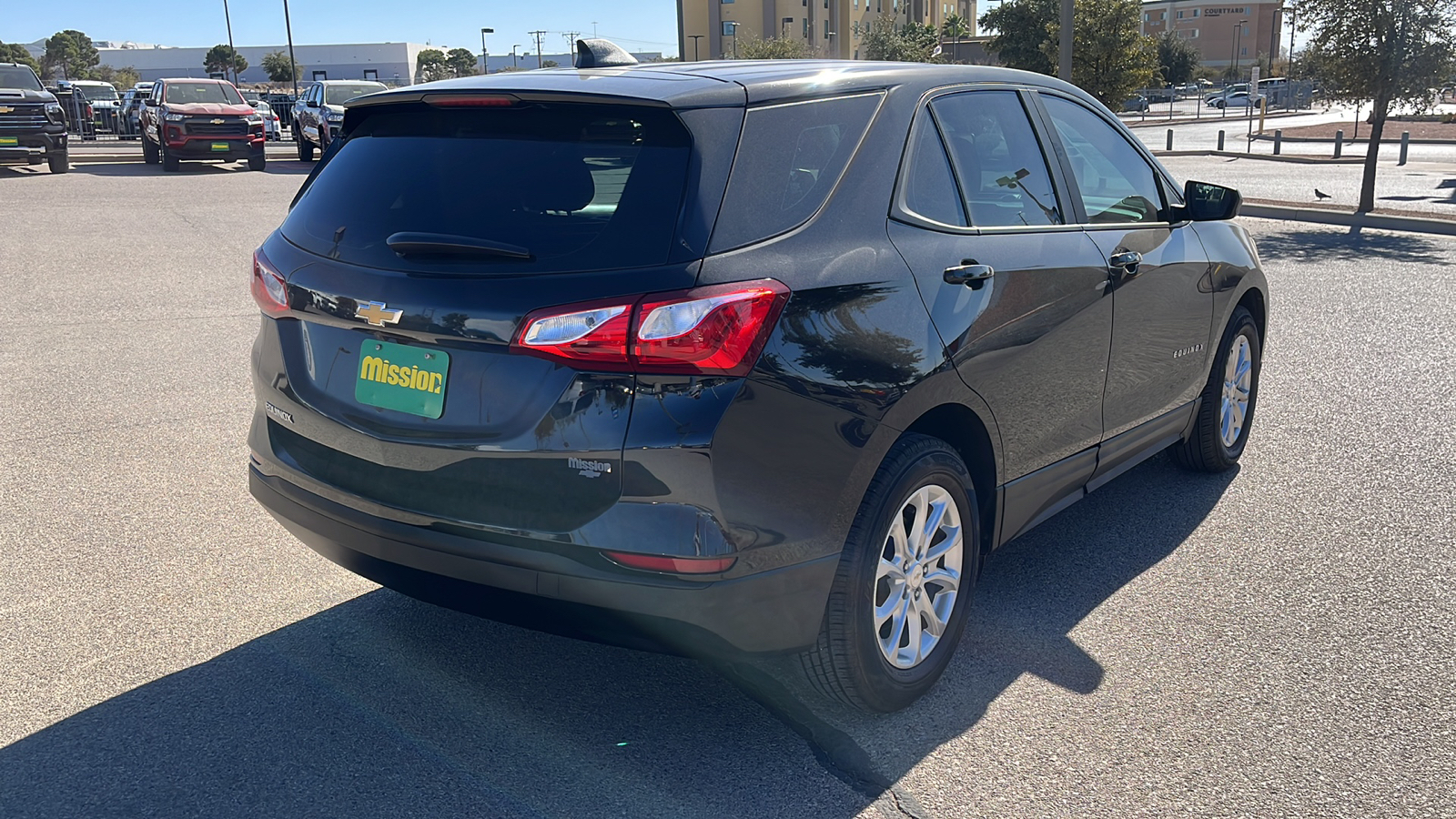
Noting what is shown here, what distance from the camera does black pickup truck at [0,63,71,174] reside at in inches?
860

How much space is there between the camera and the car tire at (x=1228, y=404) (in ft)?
17.0

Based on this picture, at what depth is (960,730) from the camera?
325cm

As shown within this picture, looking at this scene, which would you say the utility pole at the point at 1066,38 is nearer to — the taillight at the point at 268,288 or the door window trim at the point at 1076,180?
the door window trim at the point at 1076,180

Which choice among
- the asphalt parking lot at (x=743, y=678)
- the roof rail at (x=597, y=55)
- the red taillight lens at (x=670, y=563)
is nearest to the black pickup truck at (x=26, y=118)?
the asphalt parking lot at (x=743, y=678)

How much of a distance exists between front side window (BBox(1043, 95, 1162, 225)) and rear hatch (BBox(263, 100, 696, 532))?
1.94 m

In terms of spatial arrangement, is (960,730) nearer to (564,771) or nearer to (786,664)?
(786,664)

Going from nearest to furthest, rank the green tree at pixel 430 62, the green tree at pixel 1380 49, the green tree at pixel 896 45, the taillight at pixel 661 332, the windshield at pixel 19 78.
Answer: the taillight at pixel 661 332 < the green tree at pixel 1380 49 < the windshield at pixel 19 78 < the green tree at pixel 896 45 < the green tree at pixel 430 62

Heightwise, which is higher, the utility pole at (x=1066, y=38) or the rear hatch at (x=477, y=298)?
the utility pole at (x=1066, y=38)

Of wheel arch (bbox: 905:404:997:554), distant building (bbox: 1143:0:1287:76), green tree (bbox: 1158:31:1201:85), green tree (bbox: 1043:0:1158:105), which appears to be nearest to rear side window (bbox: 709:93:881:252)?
wheel arch (bbox: 905:404:997:554)

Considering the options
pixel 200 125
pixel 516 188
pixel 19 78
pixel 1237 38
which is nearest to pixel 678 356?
pixel 516 188

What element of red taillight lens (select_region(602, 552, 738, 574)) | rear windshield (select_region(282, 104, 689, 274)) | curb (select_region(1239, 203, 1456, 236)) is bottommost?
curb (select_region(1239, 203, 1456, 236))

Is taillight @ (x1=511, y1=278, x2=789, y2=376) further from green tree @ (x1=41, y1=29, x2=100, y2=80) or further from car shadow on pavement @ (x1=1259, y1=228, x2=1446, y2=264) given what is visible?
green tree @ (x1=41, y1=29, x2=100, y2=80)

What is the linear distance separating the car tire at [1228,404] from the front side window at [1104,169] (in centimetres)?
91

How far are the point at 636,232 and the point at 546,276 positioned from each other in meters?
0.23
